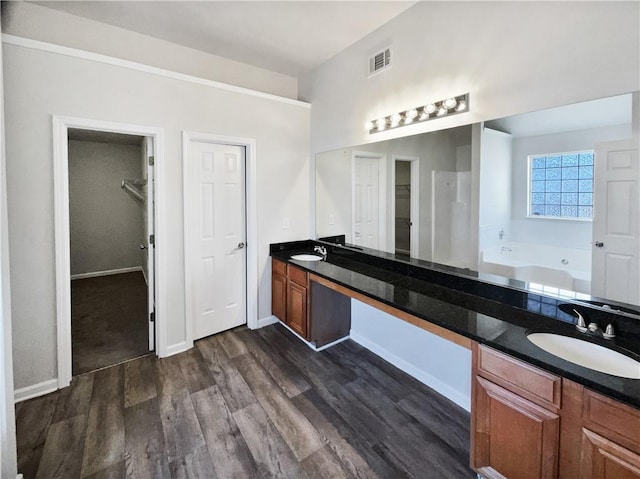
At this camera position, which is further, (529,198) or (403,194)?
(403,194)

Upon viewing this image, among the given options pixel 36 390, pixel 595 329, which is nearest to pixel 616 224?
pixel 595 329

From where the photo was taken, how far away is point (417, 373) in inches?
98.7

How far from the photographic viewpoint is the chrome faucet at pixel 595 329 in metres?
1.42

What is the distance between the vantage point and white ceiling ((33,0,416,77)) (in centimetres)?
237

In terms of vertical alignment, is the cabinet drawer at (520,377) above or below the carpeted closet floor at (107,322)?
above

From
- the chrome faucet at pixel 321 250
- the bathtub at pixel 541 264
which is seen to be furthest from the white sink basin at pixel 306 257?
the bathtub at pixel 541 264

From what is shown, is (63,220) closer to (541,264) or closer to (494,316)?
(494,316)

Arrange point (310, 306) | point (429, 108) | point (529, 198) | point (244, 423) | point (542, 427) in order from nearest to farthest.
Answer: point (542, 427) < point (529, 198) < point (244, 423) < point (429, 108) < point (310, 306)

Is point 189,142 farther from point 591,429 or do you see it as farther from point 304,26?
point 591,429

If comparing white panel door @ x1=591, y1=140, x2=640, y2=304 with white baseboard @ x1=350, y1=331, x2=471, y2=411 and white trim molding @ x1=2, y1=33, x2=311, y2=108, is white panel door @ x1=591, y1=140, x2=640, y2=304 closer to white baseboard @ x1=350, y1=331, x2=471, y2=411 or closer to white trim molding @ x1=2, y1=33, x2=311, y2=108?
white baseboard @ x1=350, y1=331, x2=471, y2=411

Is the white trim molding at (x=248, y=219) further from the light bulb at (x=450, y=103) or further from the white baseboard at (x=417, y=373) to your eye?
the light bulb at (x=450, y=103)

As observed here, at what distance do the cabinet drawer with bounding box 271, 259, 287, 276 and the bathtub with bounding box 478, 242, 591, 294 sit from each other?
1829 mm

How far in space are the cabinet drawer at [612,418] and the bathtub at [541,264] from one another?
67 cm

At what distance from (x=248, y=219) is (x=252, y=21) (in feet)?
5.82
